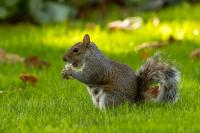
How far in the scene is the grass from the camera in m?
4.59

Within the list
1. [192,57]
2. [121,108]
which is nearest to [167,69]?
[121,108]

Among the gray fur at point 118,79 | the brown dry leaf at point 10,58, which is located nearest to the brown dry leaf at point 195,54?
the brown dry leaf at point 10,58

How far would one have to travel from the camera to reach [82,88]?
6.27 m

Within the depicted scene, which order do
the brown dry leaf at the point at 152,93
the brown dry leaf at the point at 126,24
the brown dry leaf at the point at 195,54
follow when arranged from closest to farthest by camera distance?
the brown dry leaf at the point at 152,93 < the brown dry leaf at the point at 195,54 < the brown dry leaf at the point at 126,24

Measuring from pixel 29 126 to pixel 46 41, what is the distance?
4088 mm

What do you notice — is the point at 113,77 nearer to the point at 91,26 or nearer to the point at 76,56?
the point at 76,56

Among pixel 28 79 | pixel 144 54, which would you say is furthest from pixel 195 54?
pixel 28 79

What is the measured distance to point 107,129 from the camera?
175 inches

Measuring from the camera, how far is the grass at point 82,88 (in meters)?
4.59

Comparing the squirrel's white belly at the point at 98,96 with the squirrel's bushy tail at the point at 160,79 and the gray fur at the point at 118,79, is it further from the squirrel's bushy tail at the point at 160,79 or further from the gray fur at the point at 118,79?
the squirrel's bushy tail at the point at 160,79

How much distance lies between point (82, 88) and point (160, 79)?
1.27 metres

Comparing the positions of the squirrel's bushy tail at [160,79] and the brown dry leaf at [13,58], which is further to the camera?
the brown dry leaf at [13,58]

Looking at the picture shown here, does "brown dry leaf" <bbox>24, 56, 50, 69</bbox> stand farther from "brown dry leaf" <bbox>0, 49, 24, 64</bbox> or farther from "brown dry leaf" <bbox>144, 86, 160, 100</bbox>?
"brown dry leaf" <bbox>144, 86, 160, 100</bbox>

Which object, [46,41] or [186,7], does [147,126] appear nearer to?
[46,41]
